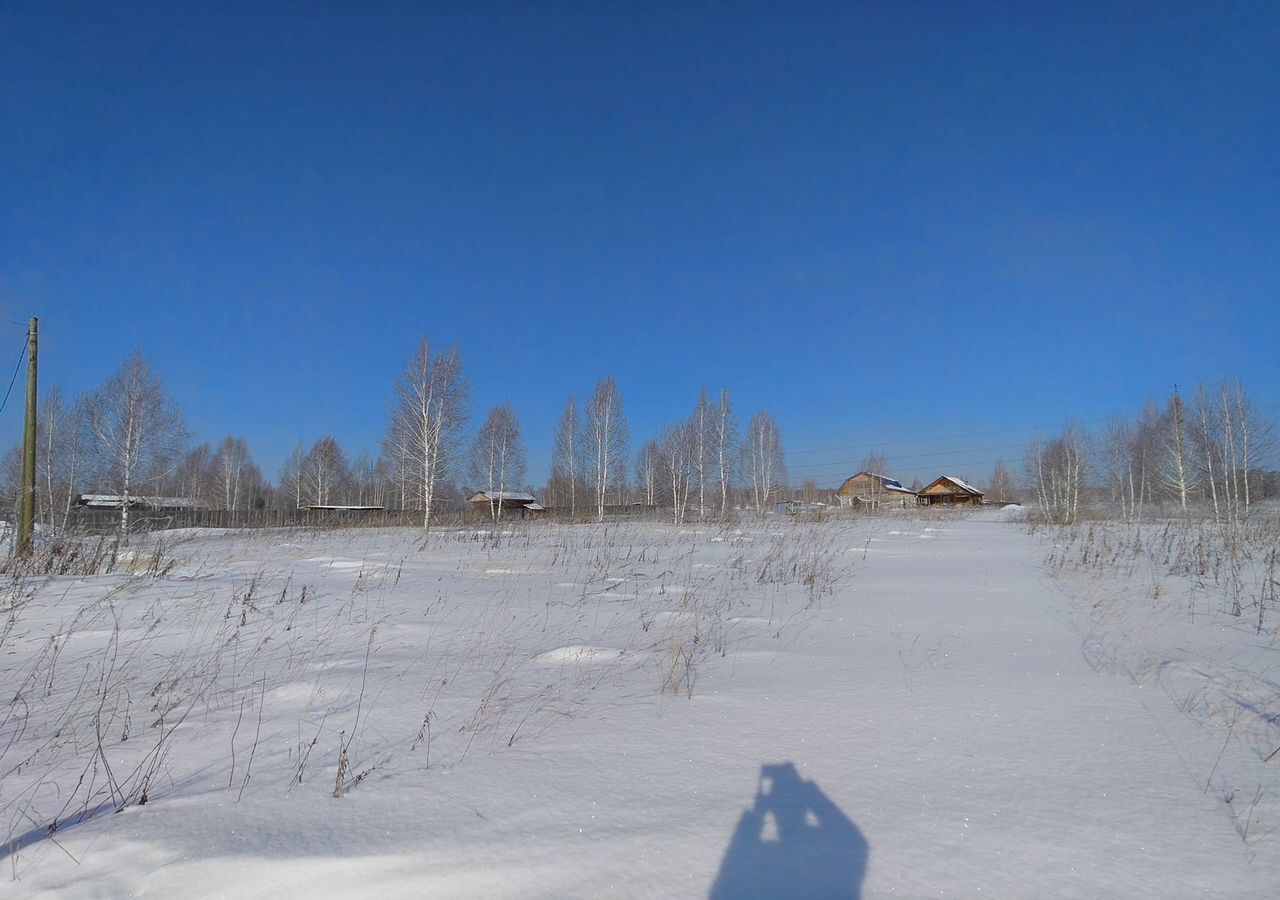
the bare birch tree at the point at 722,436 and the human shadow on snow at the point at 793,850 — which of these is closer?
the human shadow on snow at the point at 793,850

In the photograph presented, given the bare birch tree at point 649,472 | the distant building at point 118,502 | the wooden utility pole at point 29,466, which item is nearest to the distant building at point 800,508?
the bare birch tree at point 649,472

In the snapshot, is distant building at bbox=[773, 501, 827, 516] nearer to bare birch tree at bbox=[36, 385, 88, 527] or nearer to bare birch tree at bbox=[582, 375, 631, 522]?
A: bare birch tree at bbox=[582, 375, 631, 522]

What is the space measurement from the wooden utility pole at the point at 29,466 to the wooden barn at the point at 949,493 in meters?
66.7

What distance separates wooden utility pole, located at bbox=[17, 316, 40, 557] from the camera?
786 centimetres

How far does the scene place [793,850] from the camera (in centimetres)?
177

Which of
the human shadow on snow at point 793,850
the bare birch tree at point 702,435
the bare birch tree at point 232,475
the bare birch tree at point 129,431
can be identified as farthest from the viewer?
the bare birch tree at point 232,475

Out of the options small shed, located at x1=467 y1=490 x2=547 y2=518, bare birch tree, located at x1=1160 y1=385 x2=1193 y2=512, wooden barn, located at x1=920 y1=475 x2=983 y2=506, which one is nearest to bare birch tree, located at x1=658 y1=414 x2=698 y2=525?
small shed, located at x1=467 y1=490 x2=547 y2=518

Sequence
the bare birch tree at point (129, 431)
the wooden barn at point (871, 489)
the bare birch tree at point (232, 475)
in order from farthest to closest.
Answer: the wooden barn at point (871, 489) < the bare birch tree at point (232, 475) < the bare birch tree at point (129, 431)

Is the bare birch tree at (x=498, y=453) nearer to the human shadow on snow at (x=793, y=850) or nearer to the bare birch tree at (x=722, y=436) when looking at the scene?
the bare birch tree at (x=722, y=436)

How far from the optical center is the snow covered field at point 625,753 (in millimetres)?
1665

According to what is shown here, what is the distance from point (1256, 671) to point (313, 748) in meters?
4.84

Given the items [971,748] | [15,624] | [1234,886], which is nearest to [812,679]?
[971,748]

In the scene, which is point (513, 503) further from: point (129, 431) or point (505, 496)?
point (129, 431)

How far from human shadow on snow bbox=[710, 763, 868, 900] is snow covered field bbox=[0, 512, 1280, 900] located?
0.4 inches
